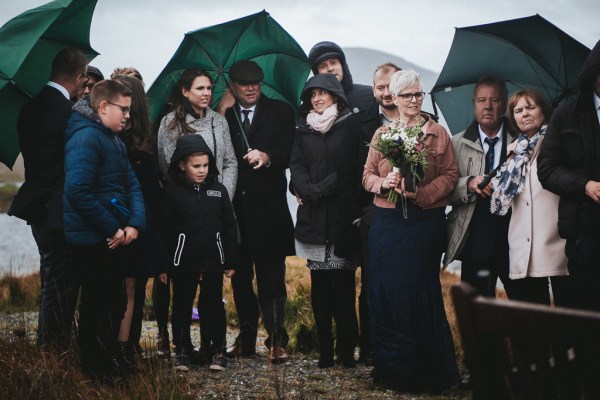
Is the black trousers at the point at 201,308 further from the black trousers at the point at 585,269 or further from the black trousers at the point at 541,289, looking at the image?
the black trousers at the point at 585,269

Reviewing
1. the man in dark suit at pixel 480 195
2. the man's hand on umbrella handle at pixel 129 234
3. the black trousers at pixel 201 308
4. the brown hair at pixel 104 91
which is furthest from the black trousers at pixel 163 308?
the man in dark suit at pixel 480 195

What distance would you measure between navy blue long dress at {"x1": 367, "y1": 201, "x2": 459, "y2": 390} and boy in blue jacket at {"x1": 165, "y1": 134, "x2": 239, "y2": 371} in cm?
128

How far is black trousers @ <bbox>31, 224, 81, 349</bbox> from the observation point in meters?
4.90

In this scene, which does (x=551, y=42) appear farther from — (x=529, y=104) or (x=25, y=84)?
(x=25, y=84)

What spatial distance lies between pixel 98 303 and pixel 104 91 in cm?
139

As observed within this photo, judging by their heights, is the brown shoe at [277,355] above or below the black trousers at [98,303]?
below

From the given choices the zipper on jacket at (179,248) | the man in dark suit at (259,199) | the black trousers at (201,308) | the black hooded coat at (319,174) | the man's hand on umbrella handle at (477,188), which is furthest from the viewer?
the man in dark suit at (259,199)

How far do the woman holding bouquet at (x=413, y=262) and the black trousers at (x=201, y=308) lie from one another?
4.31ft

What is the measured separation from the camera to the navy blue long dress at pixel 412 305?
5078mm

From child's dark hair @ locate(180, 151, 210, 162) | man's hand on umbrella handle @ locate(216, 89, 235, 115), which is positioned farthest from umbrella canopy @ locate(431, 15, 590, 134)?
child's dark hair @ locate(180, 151, 210, 162)

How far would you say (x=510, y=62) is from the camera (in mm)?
5477

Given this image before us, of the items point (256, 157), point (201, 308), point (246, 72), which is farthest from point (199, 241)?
point (246, 72)

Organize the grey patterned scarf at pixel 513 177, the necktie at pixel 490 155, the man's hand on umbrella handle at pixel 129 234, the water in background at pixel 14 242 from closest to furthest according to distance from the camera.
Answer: the man's hand on umbrella handle at pixel 129 234 → the grey patterned scarf at pixel 513 177 → the necktie at pixel 490 155 → the water in background at pixel 14 242

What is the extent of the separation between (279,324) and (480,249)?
6.52 feet
